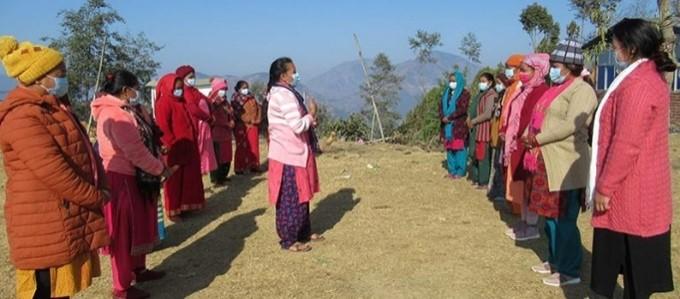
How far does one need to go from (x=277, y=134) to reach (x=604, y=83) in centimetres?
1638

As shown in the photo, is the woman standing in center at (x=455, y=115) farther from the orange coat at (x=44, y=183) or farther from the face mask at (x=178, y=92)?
the orange coat at (x=44, y=183)

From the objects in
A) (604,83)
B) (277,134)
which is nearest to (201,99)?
A: (277,134)

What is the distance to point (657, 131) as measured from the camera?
277cm

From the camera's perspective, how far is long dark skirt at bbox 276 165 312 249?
5031 millimetres

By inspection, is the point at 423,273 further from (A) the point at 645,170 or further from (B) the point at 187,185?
(B) the point at 187,185

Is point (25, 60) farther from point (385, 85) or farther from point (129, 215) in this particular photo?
point (385, 85)

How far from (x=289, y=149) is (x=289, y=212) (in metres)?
0.58

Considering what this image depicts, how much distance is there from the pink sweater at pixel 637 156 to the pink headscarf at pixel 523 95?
1.98 meters

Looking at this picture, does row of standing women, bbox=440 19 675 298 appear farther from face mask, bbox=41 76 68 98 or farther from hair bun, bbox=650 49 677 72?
face mask, bbox=41 76 68 98

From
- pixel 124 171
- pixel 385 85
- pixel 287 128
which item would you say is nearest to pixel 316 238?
pixel 287 128

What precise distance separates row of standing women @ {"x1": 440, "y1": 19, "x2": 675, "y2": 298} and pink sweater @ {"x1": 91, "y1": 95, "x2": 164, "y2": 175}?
8.62ft

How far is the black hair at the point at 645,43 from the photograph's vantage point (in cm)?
278

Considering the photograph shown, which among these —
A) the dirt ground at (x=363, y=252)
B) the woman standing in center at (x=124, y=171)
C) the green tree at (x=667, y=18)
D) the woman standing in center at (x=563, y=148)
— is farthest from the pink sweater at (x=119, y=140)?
the green tree at (x=667, y=18)

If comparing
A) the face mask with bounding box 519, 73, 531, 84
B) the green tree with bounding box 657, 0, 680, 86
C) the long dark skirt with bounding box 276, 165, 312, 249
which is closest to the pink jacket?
the long dark skirt with bounding box 276, 165, 312, 249
